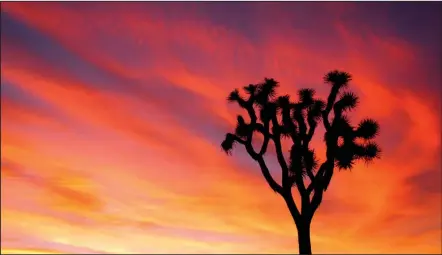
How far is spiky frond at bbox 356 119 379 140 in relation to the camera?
23.5 m

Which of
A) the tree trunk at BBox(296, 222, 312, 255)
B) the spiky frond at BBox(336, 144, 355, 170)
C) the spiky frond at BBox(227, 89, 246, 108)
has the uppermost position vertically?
the spiky frond at BBox(227, 89, 246, 108)

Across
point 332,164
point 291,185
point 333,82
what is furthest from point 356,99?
point 291,185

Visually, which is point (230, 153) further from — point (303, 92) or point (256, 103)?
point (303, 92)

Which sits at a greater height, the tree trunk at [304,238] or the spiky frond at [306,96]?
the spiky frond at [306,96]

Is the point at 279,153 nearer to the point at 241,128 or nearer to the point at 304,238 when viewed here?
the point at 241,128

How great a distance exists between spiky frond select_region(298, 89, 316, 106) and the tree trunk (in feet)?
15.8

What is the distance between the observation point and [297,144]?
23.8 m

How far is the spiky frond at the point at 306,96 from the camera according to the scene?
24.6 meters

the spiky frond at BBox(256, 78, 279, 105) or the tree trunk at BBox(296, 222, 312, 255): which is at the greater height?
the spiky frond at BBox(256, 78, 279, 105)

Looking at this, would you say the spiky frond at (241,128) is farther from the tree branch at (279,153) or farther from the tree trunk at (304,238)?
the tree trunk at (304,238)

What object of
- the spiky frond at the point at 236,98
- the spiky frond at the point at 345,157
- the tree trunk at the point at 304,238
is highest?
the spiky frond at the point at 236,98

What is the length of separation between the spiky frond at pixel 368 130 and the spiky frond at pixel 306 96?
7.51 feet

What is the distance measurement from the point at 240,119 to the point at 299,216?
14.9 feet

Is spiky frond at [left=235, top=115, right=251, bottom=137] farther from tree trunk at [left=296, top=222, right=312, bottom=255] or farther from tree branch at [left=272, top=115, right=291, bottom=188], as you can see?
tree trunk at [left=296, top=222, right=312, bottom=255]
